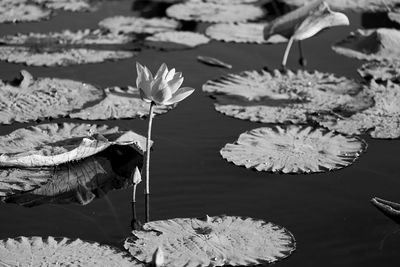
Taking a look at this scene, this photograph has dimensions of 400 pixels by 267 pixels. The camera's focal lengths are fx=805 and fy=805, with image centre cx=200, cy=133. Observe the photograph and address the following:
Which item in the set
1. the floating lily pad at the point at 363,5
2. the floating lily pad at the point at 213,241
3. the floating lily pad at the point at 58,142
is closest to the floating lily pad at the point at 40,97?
the floating lily pad at the point at 58,142

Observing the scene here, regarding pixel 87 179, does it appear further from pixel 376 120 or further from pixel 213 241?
pixel 376 120

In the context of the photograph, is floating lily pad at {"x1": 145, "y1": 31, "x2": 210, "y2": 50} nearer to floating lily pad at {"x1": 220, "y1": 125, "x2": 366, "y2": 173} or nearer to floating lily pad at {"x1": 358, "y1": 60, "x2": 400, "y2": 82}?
floating lily pad at {"x1": 358, "y1": 60, "x2": 400, "y2": 82}

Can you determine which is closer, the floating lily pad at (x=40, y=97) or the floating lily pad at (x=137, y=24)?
the floating lily pad at (x=40, y=97)

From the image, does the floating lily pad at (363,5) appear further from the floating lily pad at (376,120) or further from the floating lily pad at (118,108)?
the floating lily pad at (118,108)

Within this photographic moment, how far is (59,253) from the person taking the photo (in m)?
2.44

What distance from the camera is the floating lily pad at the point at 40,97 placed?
3.62m

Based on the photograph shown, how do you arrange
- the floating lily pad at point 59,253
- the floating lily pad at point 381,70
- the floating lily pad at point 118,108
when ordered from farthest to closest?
the floating lily pad at point 381,70 < the floating lily pad at point 118,108 < the floating lily pad at point 59,253

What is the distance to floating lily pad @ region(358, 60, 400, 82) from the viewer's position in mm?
4129

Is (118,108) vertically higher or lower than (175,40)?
lower

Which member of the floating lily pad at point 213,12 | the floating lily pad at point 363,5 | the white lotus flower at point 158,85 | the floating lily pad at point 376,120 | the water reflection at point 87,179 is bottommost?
the water reflection at point 87,179

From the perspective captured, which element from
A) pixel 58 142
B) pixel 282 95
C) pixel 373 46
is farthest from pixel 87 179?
pixel 373 46

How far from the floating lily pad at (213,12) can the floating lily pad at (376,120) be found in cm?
156

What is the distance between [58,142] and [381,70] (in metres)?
1.86

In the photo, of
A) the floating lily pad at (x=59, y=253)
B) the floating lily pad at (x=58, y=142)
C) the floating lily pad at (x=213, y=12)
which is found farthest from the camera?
the floating lily pad at (x=213, y=12)
